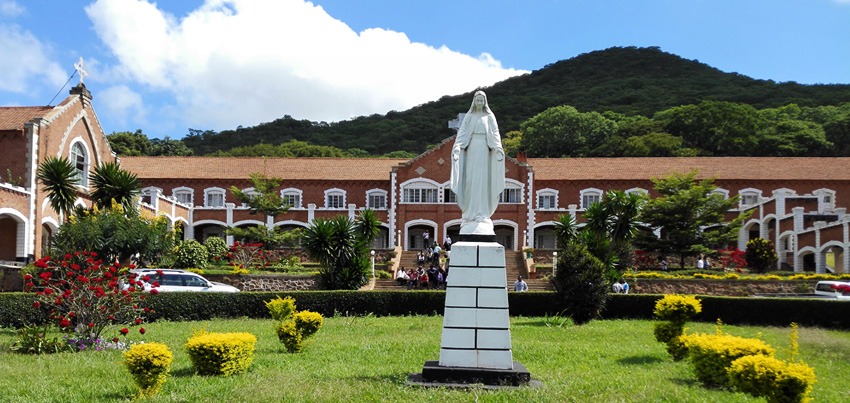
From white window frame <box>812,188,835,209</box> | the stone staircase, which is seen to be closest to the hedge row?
the stone staircase

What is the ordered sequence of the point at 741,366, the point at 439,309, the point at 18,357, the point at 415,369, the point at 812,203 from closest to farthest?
the point at 741,366 < the point at 415,369 < the point at 18,357 < the point at 439,309 < the point at 812,203

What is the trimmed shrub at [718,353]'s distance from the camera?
9109 mm

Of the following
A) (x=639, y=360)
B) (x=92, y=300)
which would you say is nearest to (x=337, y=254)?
(x=92, y=300)

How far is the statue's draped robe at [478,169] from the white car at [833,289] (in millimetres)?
17443

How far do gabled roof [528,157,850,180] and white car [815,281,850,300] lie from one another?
18.9m

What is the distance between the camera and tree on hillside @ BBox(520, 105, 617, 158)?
2472 inches

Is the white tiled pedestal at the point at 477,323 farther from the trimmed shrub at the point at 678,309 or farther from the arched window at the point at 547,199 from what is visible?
the arched window at the point at 547,199

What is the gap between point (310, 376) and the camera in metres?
9.95

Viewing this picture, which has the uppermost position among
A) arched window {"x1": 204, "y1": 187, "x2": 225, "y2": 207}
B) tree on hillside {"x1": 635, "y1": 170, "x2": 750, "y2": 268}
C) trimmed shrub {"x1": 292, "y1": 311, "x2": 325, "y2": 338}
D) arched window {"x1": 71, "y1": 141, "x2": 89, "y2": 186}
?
arched window {"x1": 71, "y1": 141, "x2": 89, "y2": 186}

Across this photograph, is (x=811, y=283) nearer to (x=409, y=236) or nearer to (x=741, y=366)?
(x=741, y=366)

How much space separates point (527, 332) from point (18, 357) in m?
10.4

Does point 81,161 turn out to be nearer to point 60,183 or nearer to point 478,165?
point 60,183

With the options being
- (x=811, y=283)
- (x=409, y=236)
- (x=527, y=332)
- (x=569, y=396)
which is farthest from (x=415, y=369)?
(x=409, y=236)

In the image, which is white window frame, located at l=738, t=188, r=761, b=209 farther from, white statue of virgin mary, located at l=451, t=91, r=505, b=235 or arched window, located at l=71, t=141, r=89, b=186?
white statue of virgin mary, located at l=451, t=91, r=505, b=235
